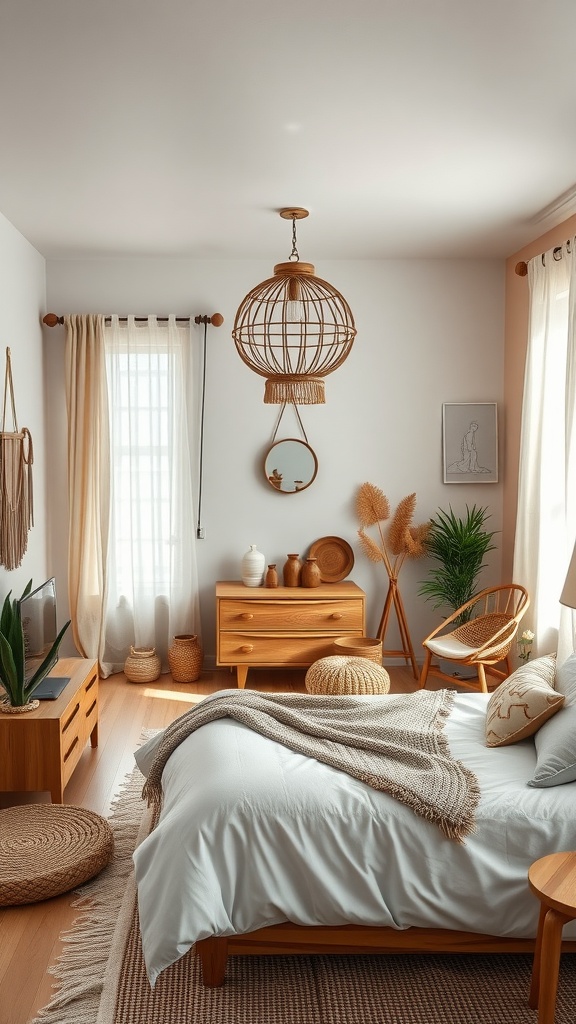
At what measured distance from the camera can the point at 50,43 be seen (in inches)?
104

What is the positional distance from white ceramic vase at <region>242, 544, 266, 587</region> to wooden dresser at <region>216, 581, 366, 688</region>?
0.87 ft

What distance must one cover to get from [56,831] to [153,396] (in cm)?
316

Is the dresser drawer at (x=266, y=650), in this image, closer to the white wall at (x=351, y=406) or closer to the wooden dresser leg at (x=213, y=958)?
the white wall at (x=351, y=406)

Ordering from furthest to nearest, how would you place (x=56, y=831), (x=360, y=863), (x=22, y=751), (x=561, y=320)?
(x=561, y=320), (x=22, y=751), (x=56, y=831), (x=360, y=863)

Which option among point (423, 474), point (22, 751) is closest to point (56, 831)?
point (22, 751)

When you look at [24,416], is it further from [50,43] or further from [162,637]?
[50,43]

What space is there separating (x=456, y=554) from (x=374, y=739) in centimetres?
278

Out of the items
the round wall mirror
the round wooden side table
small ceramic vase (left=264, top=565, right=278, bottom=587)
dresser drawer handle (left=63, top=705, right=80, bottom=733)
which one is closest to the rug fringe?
dresser drawer handle (left=63, top=705, right=80, bottom=733)

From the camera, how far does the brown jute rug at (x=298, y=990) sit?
2.20 m

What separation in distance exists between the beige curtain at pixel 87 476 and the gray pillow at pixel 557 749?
347 cm

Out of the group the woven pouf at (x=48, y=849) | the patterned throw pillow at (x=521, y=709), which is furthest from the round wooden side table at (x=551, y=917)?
the woven pouf at (x=48, y=849)

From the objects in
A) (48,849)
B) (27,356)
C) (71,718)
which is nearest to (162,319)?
(27,356)

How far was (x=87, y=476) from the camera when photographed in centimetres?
548

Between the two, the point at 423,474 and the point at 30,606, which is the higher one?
the point at 423,474
